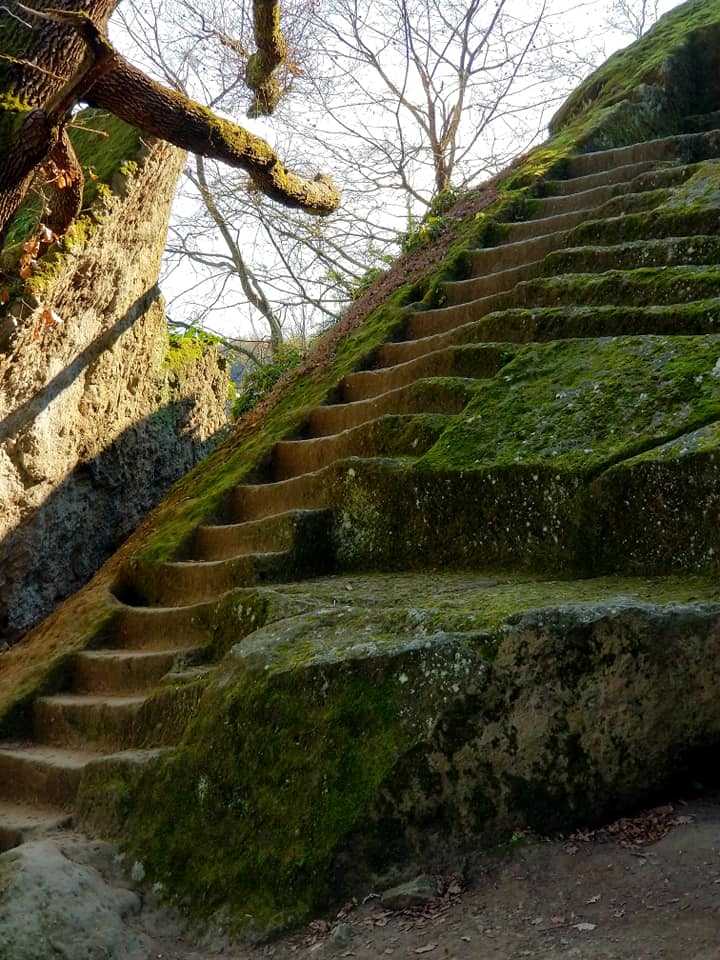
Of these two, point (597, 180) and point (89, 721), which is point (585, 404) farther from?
point (597, 180)

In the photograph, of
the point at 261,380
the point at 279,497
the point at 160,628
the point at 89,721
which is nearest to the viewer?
the point at 89,721

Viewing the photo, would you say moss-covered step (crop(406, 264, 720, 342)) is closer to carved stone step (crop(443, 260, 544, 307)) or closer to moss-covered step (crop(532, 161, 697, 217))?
carved stone step (crop(443, 260, 544, 307))

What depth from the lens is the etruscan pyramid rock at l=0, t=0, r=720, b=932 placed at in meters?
3.46

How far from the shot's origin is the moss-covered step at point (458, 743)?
11.3ft

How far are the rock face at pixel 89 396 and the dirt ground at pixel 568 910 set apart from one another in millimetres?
4759

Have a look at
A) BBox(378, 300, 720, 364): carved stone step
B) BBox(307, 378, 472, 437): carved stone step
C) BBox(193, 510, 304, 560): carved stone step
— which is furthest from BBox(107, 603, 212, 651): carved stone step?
BBox(378, 300, 720, 364): carved stone step

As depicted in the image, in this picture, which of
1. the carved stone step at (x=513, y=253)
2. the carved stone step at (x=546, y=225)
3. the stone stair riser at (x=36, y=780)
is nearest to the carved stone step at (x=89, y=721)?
the stone stair riser at (x=36, y=780)

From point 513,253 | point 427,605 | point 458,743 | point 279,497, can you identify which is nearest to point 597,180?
point 513,253

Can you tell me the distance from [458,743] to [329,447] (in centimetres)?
340

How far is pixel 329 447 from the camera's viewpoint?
6621 mm

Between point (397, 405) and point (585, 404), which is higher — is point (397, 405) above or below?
above

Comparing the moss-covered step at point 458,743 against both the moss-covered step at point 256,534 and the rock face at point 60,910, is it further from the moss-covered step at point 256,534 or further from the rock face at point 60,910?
the moss-covered step at point 256,534

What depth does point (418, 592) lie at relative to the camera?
15.1ft

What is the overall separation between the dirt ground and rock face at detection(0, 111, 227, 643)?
4.76m
